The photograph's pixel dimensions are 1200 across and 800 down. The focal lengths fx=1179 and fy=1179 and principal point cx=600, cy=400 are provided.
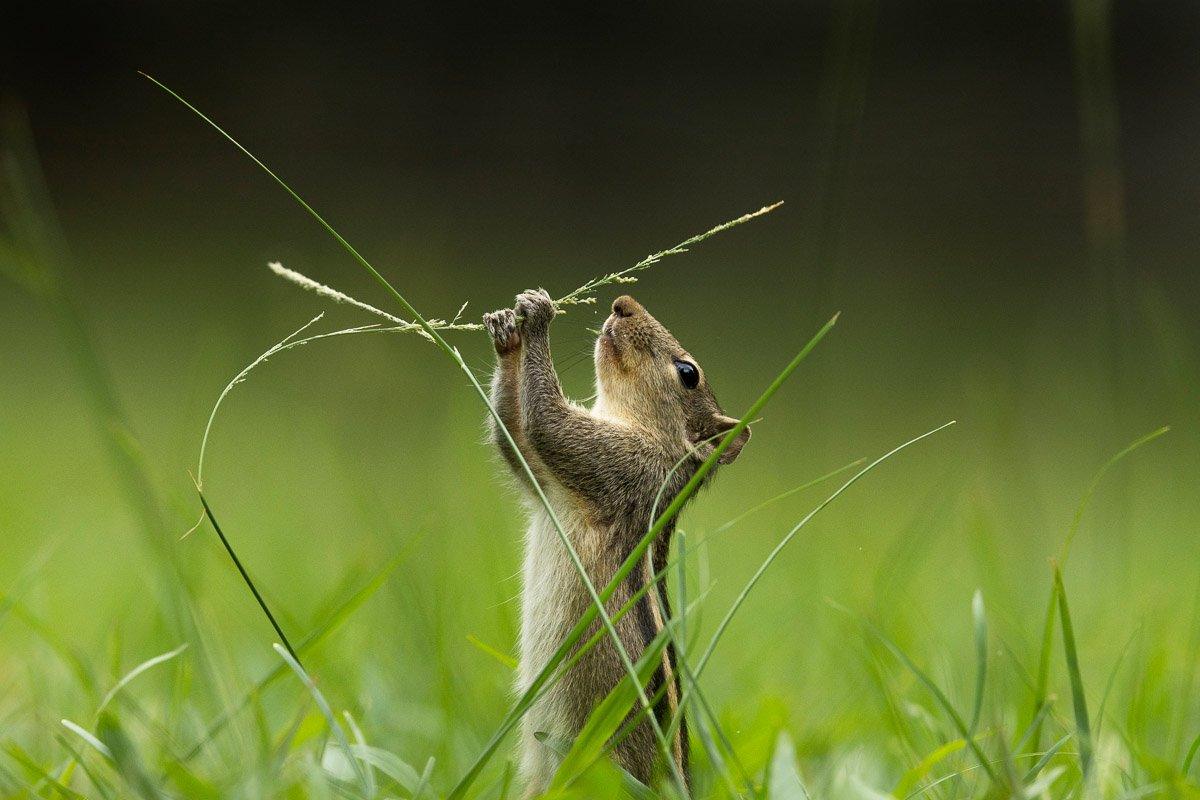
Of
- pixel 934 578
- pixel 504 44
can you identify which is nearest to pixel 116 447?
pixel 934 578

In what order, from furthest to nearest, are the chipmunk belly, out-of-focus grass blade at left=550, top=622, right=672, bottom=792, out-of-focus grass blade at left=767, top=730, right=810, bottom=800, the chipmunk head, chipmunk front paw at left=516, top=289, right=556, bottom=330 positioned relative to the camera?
the chipmunk head
chipmunk front paw at left=516, top=289, right=556, bottom=330
the chipmunk belly
out-of-focus grass blade at left=767, top=730, right=810, bottom=800
out-of-focus grass blade at left=550, top=622, right=672, bottom=792

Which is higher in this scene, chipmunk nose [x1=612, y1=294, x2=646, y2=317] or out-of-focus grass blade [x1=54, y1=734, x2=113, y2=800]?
chipmunk nose [x1=612, y1=294, x2=646, y2=317]

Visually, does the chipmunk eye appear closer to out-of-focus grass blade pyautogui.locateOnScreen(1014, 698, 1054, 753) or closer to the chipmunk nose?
the chipmunk nose

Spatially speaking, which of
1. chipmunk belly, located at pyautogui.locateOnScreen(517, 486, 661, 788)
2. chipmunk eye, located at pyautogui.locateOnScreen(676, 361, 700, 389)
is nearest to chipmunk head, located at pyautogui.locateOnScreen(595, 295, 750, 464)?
chipmunk eye, located at pyautogui.locateOnScreen(676, 361, 700, 389)

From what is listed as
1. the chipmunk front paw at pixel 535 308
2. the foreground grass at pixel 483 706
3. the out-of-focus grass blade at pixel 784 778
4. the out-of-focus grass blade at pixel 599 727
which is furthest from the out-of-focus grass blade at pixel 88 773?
the chipmunk front paw at pixel 535 308

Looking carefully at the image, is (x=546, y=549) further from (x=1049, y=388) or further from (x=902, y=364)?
(x=902, y=364)

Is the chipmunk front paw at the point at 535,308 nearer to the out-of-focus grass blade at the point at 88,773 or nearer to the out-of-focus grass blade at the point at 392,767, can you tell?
the out-of-focus grass blade at the point at 392,767

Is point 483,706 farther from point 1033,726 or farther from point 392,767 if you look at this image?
point 1033,726

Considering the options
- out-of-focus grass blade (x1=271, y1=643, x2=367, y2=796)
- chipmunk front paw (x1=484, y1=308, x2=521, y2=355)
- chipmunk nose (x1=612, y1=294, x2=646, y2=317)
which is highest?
chipmunk front paw (x1=484, y1=308, x2=521, y2=355)

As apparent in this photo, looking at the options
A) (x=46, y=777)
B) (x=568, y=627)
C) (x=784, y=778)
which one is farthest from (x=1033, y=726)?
(x=46, y=777)
